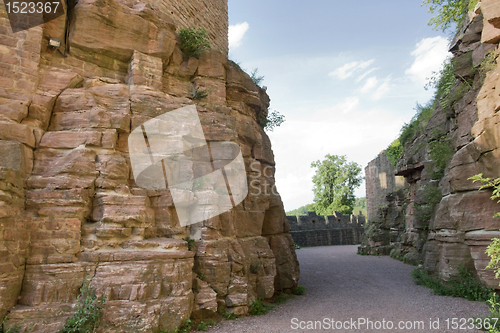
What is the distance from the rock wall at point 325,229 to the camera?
74.7ft

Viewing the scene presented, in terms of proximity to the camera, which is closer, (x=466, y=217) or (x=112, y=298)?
(x=112, y=298)

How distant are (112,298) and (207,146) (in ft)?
11.3

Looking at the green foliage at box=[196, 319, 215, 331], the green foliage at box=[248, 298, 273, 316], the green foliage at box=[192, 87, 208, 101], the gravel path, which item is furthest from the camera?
the green foliage at box=[192, 87, 208, 101]

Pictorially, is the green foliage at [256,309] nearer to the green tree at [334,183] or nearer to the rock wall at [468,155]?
the rock wall at [468,155]

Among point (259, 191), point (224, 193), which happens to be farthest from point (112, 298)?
point (259, 191)

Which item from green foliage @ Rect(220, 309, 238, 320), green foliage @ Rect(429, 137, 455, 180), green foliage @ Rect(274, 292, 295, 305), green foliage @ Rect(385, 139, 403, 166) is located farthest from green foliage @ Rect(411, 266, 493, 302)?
green foliage @ Rect(385, 139, 403, 166)

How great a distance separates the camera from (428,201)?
11.0m

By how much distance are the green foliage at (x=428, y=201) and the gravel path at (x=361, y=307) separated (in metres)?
2.26

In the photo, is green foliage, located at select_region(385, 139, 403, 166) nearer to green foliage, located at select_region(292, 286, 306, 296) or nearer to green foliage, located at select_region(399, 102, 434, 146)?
green foliage, located at select_region(399, 102, 434, 146)

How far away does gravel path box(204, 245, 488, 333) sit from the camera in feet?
19.0

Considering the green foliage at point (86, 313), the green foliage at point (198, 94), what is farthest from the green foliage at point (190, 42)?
the green foliage at point (86, 313)

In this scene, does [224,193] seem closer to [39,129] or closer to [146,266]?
[146,266]

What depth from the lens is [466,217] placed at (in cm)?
780
